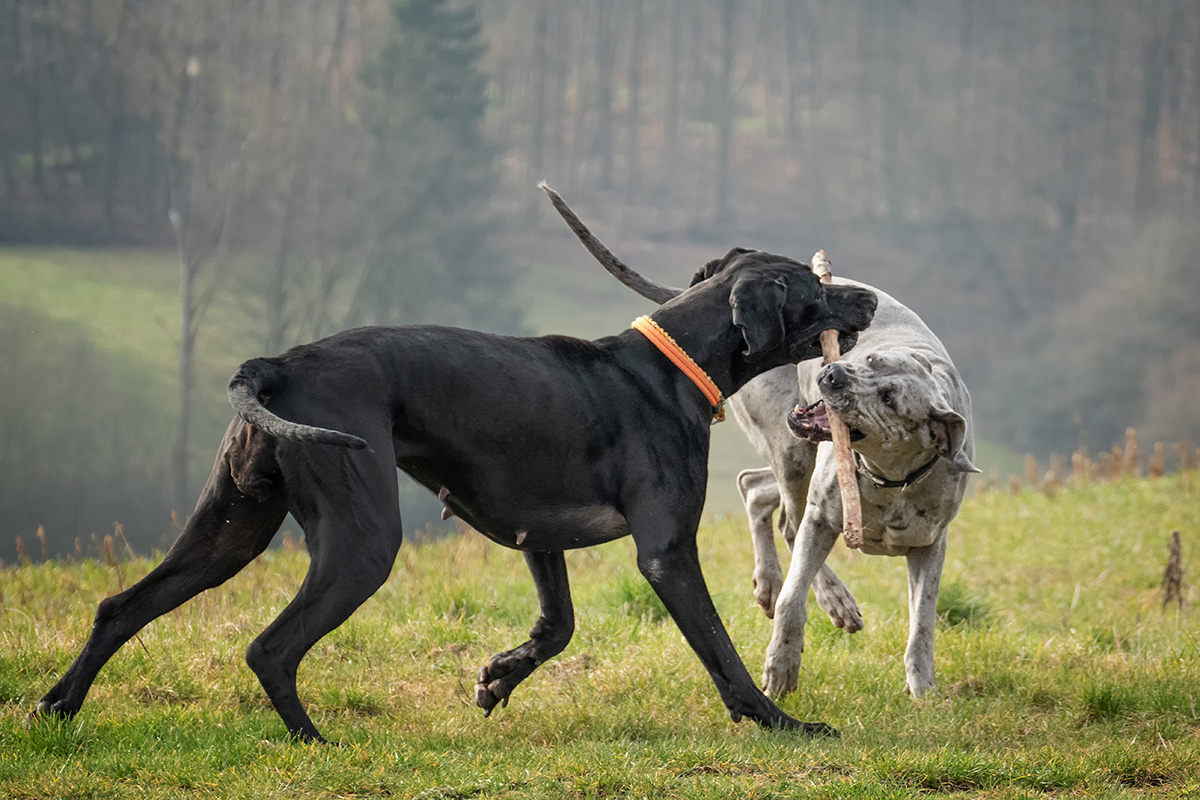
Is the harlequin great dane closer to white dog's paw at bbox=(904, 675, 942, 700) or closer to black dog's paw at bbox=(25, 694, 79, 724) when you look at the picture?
white dog's paw at bbox=(904, 675, 942, 700)

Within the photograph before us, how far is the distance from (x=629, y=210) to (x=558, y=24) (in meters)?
7.07

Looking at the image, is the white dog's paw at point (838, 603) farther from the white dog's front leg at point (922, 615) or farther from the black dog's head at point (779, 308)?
the black dog's head at point (779, 308)

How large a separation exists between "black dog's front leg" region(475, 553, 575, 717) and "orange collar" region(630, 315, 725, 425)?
0.91m

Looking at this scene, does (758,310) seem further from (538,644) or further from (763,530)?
(763,530)

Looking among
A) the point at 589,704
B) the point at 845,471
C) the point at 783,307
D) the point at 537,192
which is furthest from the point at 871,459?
the point at 537,192

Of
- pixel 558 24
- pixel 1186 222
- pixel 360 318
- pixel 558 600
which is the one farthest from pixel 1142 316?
pixel 558 600

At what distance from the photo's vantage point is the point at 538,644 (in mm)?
5078

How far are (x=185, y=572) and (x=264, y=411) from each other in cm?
98

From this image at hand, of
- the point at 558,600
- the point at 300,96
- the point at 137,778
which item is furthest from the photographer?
the point at 300,96

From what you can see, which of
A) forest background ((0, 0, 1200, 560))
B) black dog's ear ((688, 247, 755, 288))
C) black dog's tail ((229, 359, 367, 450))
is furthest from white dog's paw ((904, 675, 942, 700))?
forest background ((0, 0, 1200, 560))

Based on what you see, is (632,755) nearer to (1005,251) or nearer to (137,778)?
(137,778)

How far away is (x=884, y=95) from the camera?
155 ft

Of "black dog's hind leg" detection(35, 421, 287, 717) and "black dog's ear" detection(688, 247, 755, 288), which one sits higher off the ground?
"black dog's ear" detection(688, 247, 755, 288)

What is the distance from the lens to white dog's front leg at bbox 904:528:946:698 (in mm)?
5500
